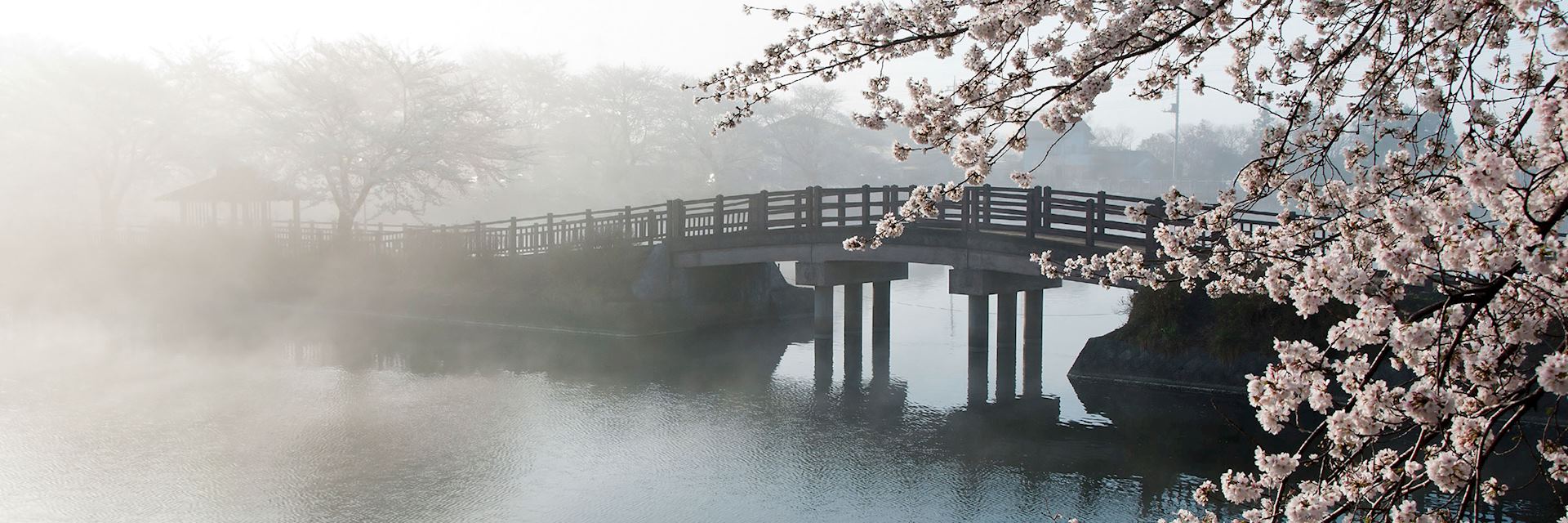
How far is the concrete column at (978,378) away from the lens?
57.5ft

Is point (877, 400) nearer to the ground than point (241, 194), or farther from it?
nearer to the ground

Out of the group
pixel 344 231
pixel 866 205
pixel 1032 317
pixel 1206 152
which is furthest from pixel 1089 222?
pixel 1206 152

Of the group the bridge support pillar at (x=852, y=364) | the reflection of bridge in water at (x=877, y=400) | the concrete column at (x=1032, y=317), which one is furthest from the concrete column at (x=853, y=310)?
the concrete column at (x=1032, y=317)

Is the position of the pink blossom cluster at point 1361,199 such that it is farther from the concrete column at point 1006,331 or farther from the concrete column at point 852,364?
the concrete column at point 1006,331

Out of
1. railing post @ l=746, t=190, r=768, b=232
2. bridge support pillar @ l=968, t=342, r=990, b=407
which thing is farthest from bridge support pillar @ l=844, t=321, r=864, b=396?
railing post @ l=746, t=190, r=768, b=232

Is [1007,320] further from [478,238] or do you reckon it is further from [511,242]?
[478,238]

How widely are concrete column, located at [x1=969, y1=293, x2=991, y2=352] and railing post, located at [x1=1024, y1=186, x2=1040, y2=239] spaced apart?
1.98 meters

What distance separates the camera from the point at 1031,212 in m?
19.4

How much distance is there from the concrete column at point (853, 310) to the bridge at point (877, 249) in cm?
2

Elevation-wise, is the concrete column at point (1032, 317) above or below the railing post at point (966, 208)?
below

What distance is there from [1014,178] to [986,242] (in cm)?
1361

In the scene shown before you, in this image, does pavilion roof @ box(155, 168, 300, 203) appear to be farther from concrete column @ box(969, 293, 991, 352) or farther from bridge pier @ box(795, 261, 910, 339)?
concrete column @ box(969, 293, 991, 352)

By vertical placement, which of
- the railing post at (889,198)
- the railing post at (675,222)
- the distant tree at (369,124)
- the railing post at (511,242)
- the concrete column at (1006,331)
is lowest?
the concrete column at (1006,331)

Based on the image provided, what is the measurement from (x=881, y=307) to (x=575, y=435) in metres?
10.0
